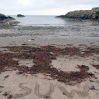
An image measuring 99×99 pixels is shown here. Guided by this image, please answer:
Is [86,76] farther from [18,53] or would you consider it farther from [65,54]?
[18,53]

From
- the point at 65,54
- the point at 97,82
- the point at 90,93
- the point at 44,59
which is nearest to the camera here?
the point at 90,93

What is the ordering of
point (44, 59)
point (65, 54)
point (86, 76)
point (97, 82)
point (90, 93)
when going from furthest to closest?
point (65, 54) < point (44, 59) < point (86, 76) < point (97, 82) < point (90, 93)

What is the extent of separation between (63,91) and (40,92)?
94 centimetres

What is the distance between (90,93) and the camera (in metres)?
7.46

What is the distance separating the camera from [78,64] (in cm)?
1131

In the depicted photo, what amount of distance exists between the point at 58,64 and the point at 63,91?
3662 mm

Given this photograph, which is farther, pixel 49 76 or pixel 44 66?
pixel 44 66

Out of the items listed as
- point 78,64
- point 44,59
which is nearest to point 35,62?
point 44,59

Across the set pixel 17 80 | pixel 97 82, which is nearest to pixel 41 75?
pixel 17 80

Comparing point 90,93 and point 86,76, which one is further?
point 86,76

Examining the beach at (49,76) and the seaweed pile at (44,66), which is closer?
the beach at (49,76)

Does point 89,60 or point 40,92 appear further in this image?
point 89,60

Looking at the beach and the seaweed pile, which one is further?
the seaweed pile

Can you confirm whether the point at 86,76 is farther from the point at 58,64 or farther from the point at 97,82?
the point at 58,64
